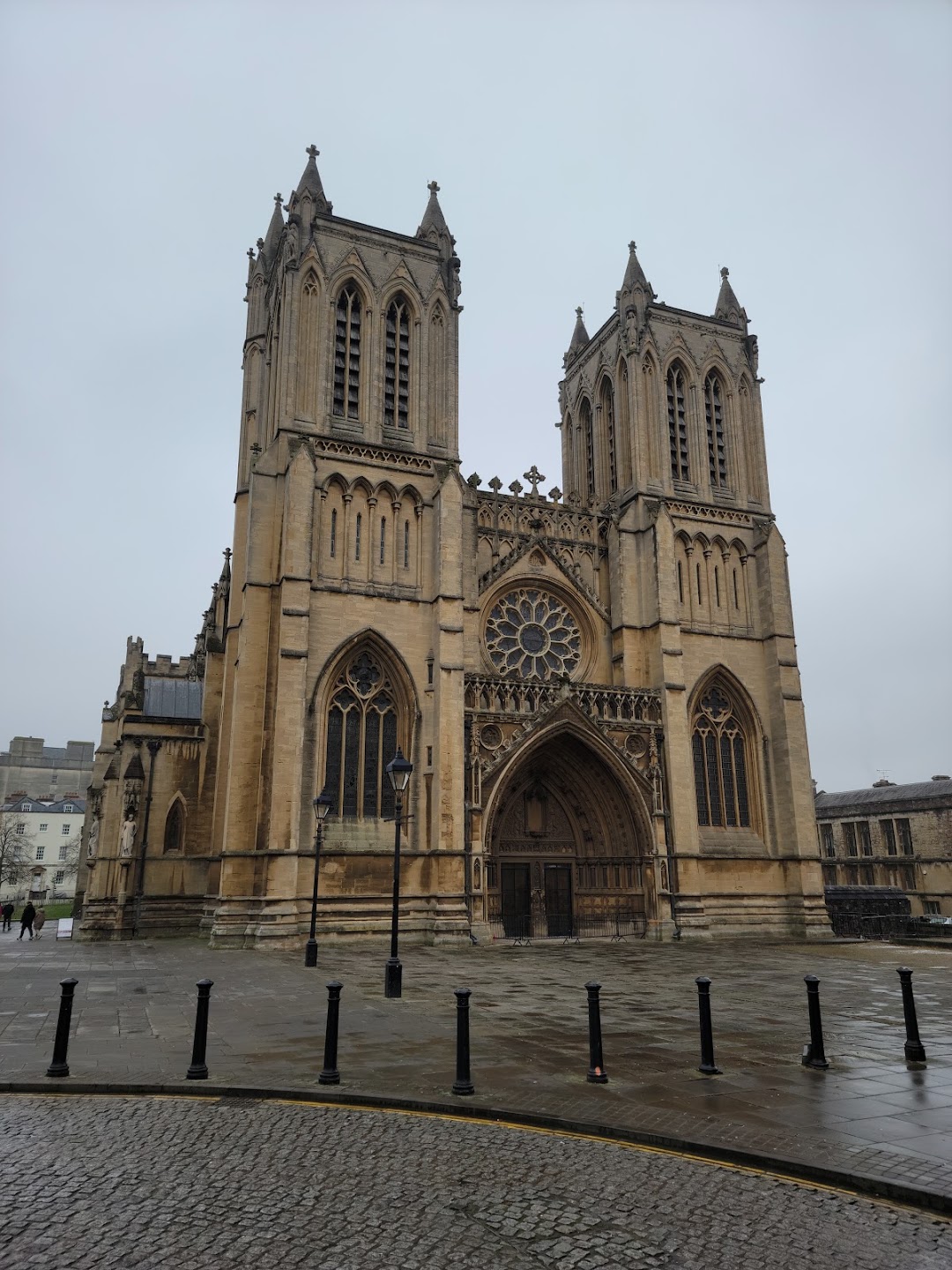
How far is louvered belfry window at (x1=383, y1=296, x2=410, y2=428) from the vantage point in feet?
108

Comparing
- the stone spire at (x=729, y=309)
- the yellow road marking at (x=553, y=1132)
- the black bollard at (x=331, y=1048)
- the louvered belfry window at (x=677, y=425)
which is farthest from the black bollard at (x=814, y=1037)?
the stone spire at (x=729, y=309)

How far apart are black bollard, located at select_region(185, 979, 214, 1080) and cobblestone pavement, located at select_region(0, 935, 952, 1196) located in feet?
0.46

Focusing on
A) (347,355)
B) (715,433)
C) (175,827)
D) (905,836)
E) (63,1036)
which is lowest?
(63,1036)

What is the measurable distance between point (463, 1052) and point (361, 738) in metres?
20.8

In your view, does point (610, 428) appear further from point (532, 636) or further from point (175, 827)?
point (175, 827)

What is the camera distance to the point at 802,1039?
11.2 meters

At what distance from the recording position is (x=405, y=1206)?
5.63 meters

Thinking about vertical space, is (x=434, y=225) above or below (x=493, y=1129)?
above

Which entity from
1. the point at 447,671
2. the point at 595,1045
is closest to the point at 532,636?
the point at 447,671

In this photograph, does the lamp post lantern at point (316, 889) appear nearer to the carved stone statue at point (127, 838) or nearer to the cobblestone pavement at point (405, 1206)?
the carved stone statue at point (127, 838)

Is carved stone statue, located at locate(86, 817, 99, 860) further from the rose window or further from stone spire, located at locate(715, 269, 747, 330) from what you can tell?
stone spire, located at locate(715, 269, 747, 330)

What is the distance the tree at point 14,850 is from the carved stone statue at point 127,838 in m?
49.4

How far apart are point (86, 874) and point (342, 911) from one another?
21.0 m

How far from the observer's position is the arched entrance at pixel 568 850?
30.6 m
